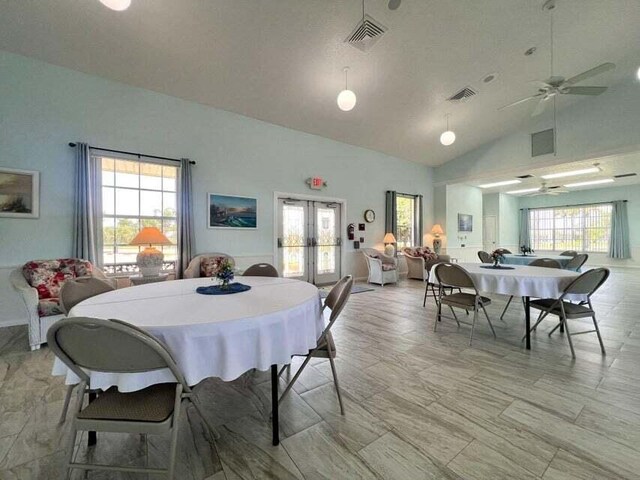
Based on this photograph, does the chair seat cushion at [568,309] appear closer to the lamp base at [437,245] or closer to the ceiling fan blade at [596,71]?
the ceiling fan blade at [596,71]

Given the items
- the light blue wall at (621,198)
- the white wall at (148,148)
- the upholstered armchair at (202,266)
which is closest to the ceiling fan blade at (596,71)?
the white wall at (148,148)

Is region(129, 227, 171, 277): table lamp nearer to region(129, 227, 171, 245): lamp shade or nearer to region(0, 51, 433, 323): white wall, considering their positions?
region(129, 227, 171, 245): lamp shade

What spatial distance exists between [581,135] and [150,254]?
8645 mm

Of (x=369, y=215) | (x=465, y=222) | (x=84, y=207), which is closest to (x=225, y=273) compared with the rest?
(x=84, y=207)

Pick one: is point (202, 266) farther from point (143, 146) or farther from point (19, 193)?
point (19, 193)

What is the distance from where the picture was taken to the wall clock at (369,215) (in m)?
7.04

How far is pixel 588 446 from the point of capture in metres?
1.48

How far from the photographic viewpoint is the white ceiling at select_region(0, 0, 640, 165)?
3180 millimetres

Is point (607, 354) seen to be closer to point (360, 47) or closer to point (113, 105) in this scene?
point (360, 47)

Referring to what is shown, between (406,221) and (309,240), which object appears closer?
(309,240)

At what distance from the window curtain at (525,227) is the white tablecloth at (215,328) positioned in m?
13.8

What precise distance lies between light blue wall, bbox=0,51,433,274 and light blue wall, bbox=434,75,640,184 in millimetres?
3675

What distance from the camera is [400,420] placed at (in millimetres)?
1708

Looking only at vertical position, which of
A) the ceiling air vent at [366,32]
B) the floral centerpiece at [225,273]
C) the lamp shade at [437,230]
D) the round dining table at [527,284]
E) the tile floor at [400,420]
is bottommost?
the tile floor at [400,420]
